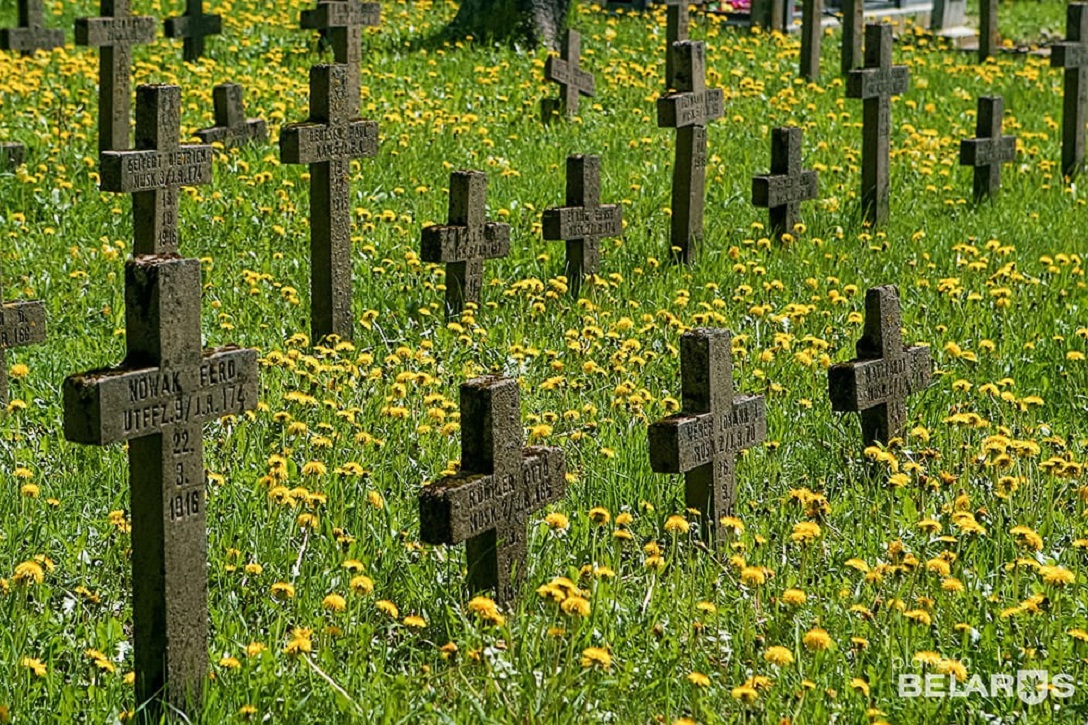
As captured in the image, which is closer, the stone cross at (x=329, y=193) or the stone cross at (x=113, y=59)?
the stone cross at (x=329, y=193)

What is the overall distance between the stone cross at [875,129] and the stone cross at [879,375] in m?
4.36

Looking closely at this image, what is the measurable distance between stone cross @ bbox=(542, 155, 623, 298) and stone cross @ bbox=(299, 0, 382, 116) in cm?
252

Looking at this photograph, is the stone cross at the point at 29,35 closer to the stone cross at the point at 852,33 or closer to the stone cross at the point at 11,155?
the stone cross at the point at 11,155

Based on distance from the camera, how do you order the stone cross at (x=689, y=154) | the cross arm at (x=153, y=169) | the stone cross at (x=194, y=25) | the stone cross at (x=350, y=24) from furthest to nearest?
the stone cross at (x=194, y=25) < the stone cross at (x=350, y=24) < the stone cross at (x=689, y=154) < the cross arm at (x=153, y=169)

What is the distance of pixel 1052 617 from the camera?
14.7ft

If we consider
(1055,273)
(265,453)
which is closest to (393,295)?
(265,453)

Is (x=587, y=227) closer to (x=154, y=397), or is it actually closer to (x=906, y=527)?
(x=906, y=527)

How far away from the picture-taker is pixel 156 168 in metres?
7.73

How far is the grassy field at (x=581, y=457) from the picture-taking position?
4074 mm

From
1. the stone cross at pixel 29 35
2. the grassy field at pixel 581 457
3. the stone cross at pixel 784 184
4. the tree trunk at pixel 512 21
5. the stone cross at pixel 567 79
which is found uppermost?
the tree trunk at pixel 512 21

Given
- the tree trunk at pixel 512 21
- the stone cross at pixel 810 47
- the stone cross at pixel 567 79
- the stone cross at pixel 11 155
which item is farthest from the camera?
the tree trunk at pixel 512 21

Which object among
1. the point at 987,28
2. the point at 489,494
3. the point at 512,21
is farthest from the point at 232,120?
the point at 987,28

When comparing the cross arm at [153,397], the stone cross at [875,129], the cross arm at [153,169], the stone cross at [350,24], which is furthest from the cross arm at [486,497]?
the stone cross at [350,24]

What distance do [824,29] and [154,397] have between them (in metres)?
16.5
